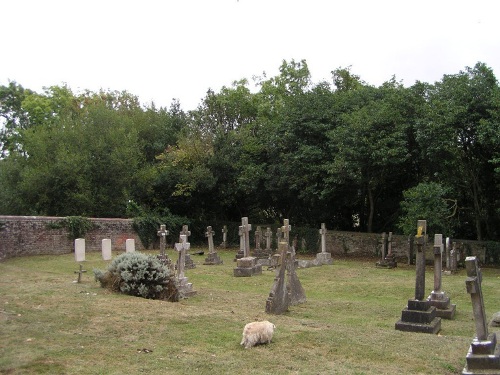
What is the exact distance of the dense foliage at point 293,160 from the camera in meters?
21.8

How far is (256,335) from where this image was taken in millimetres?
7355

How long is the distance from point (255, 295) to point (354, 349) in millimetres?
6345

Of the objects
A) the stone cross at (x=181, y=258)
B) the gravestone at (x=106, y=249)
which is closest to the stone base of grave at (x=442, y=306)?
the stone cross at (x=181, y=258)

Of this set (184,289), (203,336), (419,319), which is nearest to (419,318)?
(419,319)

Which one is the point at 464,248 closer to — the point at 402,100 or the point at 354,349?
the point at 402,100

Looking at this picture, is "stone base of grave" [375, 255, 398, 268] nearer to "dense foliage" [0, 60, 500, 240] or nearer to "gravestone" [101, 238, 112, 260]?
"dense foliage" [0, 60, 500, 240]

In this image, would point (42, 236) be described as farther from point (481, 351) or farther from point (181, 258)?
point (481, 351)

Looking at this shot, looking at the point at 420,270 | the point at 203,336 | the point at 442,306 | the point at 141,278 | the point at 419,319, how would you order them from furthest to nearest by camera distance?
1. the point at 141,278
2. the point at 442,306
3. the point at 420,270
4. the point at 419,319
5. the point at 203,336

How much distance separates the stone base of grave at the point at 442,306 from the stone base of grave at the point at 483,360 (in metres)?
4.95

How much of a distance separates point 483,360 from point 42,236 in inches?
877

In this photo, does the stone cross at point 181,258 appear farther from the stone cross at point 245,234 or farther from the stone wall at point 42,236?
the stone wall at point 42,236

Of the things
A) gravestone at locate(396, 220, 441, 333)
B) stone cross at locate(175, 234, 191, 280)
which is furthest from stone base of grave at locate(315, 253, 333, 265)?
gravestone at locate(396, 220, 441, 333)

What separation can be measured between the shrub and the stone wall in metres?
12.9

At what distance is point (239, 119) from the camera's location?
37625 millimetres
